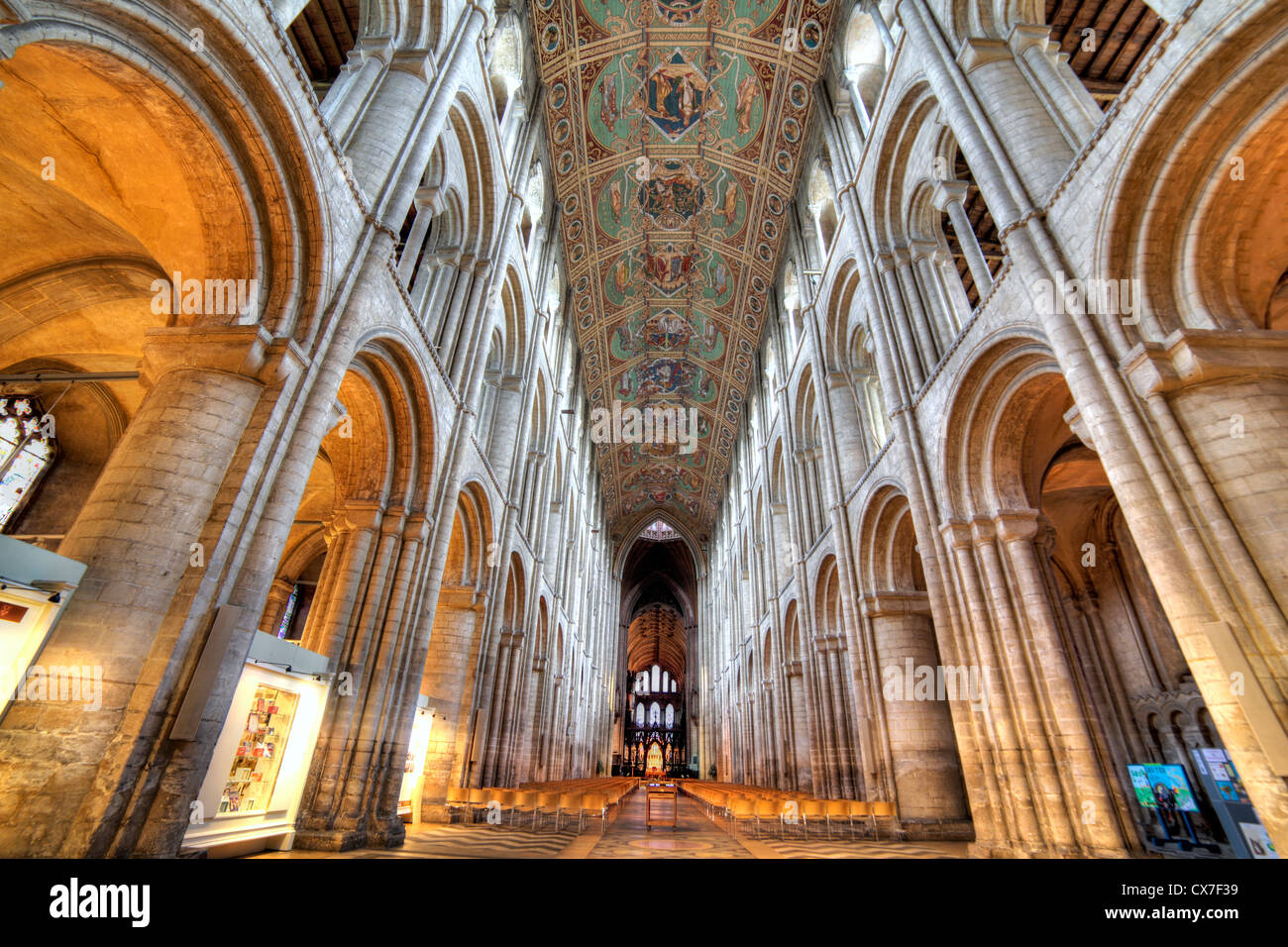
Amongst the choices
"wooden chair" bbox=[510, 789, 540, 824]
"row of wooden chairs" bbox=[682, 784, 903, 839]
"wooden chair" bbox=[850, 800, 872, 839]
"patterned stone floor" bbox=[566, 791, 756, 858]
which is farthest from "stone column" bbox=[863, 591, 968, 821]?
"wooden chair" bbox=[510, 789, 540, 824]

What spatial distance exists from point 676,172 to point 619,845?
1855 centimetres

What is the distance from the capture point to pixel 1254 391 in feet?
15.0

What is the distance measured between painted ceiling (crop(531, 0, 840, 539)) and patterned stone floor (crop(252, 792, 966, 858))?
16.6 meters

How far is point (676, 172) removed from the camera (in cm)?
1827

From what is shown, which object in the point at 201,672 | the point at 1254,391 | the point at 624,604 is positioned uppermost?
the point at 624,604

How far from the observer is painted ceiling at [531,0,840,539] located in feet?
48.1

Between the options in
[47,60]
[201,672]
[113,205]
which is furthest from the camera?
[113,205]

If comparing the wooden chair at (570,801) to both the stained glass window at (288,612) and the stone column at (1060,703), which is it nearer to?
the stone column at (1060,703)

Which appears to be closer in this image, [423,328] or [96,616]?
[96,616]

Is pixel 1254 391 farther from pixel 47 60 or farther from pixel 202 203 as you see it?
pixel 47 60

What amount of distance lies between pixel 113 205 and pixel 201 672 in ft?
16.4

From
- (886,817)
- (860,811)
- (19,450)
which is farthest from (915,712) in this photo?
(19,450)
